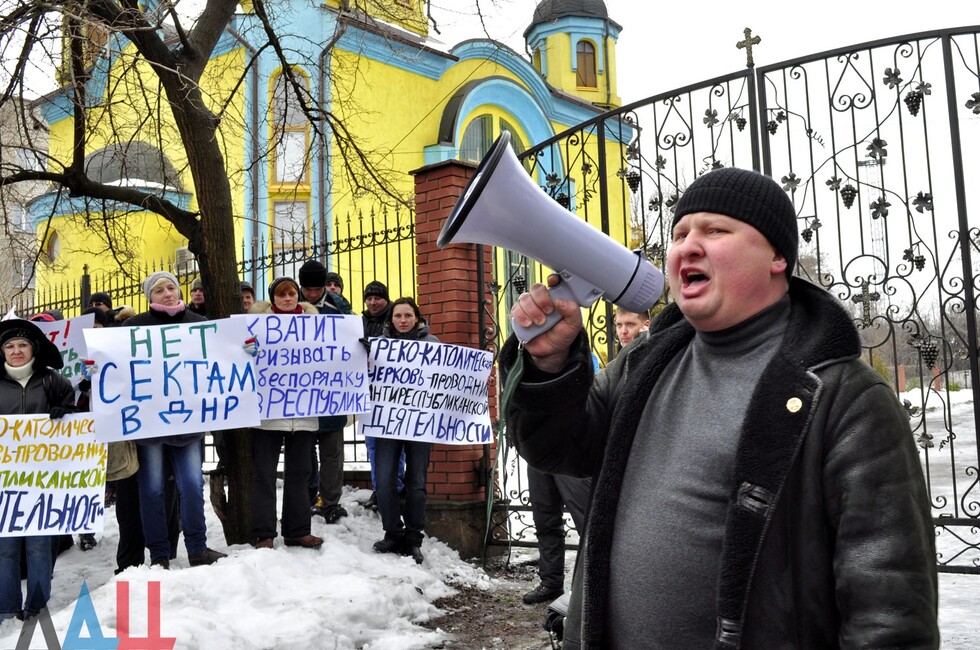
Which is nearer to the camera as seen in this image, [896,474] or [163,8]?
[896,474]

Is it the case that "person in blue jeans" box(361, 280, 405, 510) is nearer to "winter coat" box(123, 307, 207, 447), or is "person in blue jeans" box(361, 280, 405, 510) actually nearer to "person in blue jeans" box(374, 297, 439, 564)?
"person in blue jeans" box(374, 297, 439, 564)

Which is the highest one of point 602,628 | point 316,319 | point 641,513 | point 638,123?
point 638,123

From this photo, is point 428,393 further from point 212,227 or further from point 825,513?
point 825,513

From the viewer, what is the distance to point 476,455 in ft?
24.4

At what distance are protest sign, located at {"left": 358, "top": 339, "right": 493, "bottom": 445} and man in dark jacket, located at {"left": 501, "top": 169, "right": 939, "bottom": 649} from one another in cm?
462

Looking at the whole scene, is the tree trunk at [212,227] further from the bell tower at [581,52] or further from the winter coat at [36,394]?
the bell tower at [581,52]

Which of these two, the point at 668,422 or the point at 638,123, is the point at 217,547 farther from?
the point at 668,422

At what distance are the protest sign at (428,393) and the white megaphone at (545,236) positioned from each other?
15.3 feet

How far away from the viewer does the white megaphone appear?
199cm

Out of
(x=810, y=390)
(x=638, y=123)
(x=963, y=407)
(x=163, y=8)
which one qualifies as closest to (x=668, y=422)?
(x=810, y=390)

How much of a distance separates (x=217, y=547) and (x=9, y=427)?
1961mm

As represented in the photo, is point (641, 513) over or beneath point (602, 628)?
over

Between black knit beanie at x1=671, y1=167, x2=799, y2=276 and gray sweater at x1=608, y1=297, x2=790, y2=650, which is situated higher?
black knit beanie at x1=671, y1=167, x2=799, y2=276

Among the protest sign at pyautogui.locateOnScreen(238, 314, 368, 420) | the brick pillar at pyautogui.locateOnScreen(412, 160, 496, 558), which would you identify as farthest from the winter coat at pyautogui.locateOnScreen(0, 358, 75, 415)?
the brick pillar at pyautogui.locateOnScreen(412, 160, 496, 558)
